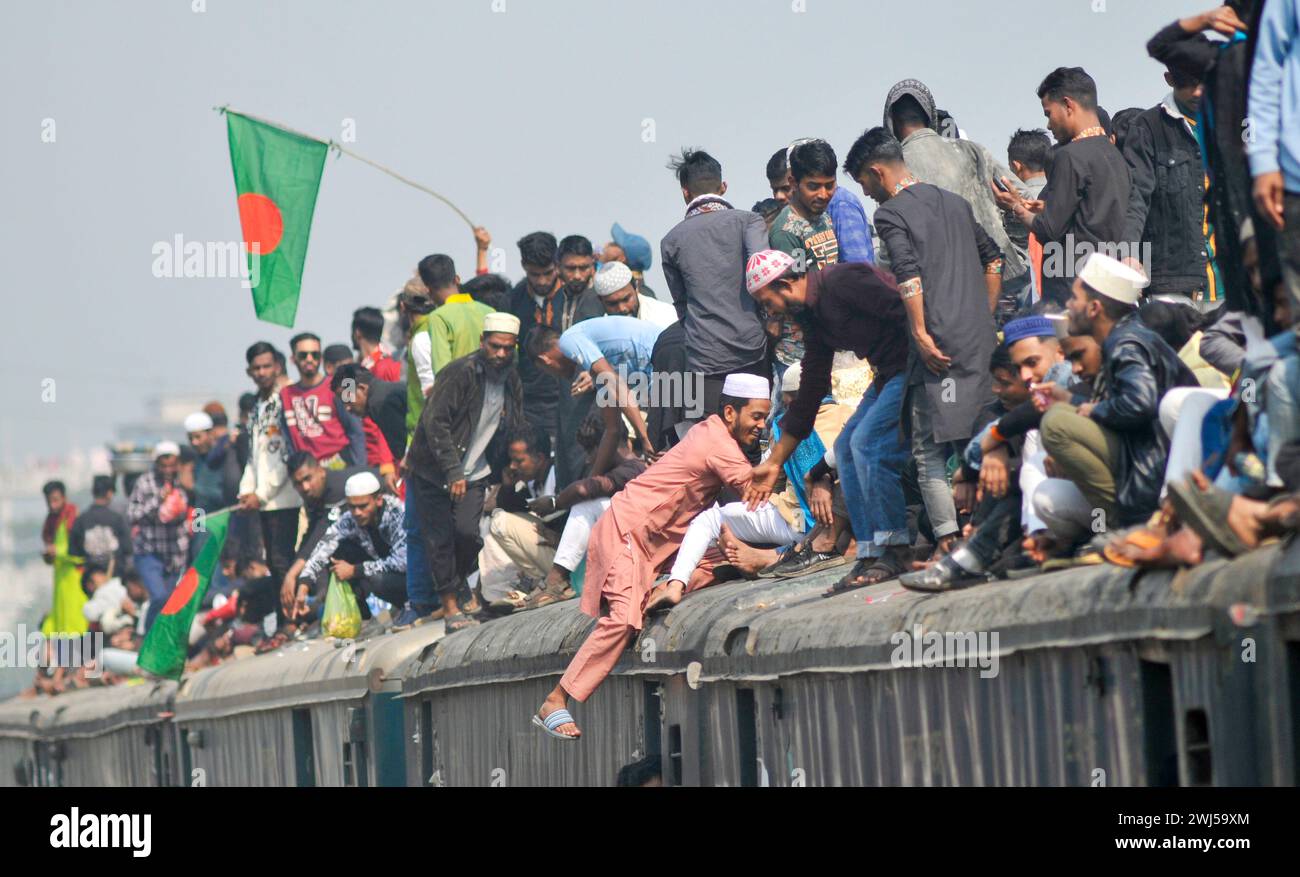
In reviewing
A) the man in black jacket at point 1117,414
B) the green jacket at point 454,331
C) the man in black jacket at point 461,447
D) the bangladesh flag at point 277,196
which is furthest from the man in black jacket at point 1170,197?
the bangladesh flag at point 277,196

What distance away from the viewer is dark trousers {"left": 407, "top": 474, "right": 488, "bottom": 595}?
54.2 feet

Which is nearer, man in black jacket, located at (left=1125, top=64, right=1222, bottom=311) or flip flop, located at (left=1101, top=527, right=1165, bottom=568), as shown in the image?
flip flop, located at (left=1101, top=527, right=1165, bottom=568)

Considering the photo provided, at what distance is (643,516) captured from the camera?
41.7 feet

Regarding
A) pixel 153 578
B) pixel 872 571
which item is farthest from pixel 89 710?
pixel 872 571

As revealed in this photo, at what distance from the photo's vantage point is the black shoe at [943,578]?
993cm

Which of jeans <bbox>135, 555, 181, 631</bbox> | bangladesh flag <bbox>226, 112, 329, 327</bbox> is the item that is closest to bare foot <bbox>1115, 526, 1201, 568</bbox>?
bangladesh flag <bbox>226, 112, 329, 327</bbox>

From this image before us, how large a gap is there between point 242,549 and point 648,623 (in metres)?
9.33

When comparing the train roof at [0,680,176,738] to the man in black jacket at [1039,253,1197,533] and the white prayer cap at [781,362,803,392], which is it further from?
the man in black jacket at [1039,253,1197,533]

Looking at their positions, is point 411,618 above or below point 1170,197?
Result: below

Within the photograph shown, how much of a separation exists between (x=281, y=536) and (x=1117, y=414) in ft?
40.5

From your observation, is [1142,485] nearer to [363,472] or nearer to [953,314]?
[953,314]

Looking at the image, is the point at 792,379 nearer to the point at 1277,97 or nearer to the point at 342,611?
the point at 1277,97

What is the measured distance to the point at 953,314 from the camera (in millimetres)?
10992
